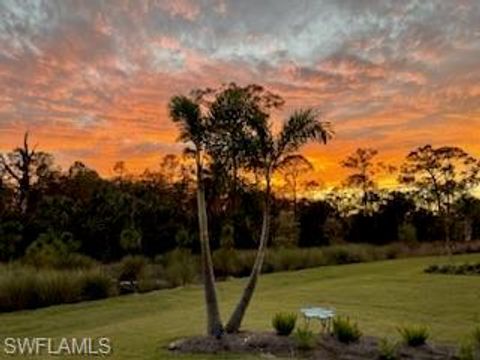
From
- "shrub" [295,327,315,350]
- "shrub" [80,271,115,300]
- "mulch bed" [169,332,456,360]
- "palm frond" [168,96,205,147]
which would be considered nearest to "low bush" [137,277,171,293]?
"shrub" [80,271,115,300]

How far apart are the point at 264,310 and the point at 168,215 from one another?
22684 mm

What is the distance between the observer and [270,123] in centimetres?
1133

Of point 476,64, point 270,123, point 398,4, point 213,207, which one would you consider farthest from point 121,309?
point 213,207

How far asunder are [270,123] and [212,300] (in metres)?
3.33

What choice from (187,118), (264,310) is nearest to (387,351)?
(187,118)

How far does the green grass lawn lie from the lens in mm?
11727

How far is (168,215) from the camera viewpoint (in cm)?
3709

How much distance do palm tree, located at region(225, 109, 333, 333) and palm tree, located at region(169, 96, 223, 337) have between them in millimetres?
690

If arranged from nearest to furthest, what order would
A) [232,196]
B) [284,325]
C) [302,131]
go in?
[284,325] → [302,131] → [232,196]

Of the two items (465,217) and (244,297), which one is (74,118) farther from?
(465,217)

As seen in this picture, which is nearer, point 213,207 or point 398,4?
point 398,4

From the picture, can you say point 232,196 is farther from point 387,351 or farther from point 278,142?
point 387,351

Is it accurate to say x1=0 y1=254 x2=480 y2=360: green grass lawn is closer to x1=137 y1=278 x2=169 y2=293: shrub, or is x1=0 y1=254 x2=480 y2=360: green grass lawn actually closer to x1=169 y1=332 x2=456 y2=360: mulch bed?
x1=169 y1=332 x2=456 y2=360: mulch bed

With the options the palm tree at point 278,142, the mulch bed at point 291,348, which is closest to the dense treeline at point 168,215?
the palm tree at point 278,142
